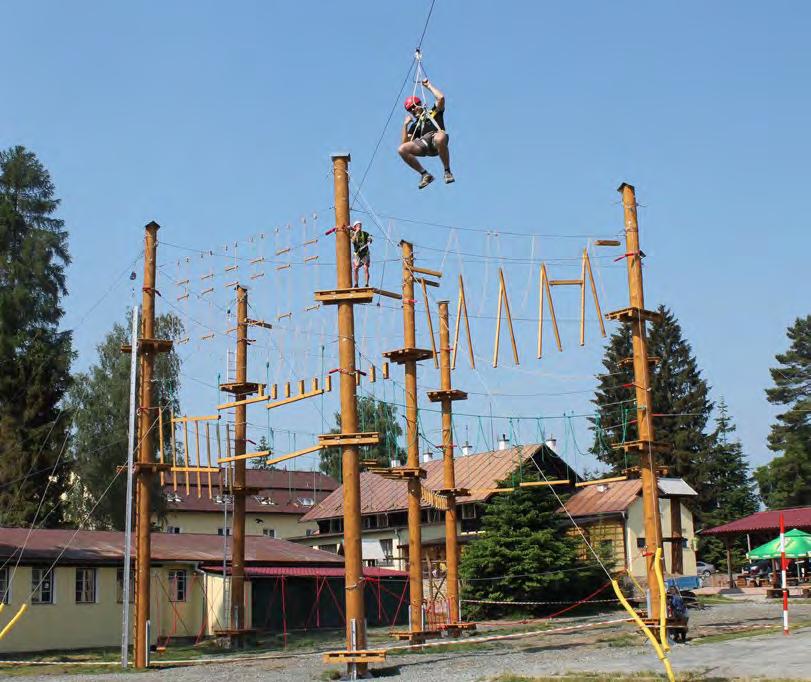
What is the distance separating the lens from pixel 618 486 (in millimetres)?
47781

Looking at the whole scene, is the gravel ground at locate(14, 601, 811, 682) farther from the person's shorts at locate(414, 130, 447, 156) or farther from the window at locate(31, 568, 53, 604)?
the window at locate(31, 568, 53, 604)

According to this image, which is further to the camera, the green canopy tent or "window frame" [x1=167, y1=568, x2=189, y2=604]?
the green canopy tent

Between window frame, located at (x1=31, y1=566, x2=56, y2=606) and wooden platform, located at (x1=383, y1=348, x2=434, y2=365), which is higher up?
wooden platform, located at (x1=383, y1=348, x2=434, y2=365)

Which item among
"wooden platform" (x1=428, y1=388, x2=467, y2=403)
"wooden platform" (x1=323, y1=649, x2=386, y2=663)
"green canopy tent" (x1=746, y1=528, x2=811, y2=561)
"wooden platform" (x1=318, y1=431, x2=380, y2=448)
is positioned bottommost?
"wooden platform" (x1=323, y1=649, x2=386, y2=663)

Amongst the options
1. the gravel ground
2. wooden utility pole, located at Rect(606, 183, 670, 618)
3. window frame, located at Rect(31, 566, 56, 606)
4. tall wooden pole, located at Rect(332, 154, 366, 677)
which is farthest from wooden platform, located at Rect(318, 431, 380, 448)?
window frame, located at Rect(31, 566, 56, 606)

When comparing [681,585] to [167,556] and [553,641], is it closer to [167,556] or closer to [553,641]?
[553,641]

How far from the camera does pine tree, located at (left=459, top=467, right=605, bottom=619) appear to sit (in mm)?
39438

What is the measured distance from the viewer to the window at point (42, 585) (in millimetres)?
32466

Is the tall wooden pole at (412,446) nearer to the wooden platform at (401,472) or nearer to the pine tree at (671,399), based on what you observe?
the wooden platform at (401,472)

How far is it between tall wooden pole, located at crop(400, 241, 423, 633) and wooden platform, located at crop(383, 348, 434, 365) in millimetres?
89

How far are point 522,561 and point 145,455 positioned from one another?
1885 centimetres

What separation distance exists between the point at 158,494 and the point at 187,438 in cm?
2554

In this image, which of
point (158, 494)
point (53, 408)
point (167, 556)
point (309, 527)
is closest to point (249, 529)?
point (309, 527)

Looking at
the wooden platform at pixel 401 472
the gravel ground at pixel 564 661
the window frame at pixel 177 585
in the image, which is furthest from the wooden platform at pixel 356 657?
the window frame at pixel 177 585
